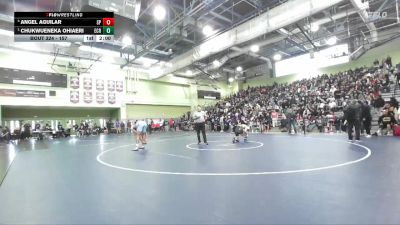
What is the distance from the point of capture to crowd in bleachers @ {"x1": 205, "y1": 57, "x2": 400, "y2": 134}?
15.5 metres

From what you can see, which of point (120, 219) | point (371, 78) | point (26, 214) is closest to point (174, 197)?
point (120, 219)

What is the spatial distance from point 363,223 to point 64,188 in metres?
4.43

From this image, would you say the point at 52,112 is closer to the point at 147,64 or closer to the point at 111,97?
the point at 111,97

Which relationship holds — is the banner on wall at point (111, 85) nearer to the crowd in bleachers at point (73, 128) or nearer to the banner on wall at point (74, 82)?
the banner on wall at point (74, 82)

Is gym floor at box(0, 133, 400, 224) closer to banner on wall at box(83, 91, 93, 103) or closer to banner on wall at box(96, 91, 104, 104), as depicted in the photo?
banner on wall at box(83, 91, 93, 103)

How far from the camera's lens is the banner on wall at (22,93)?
19.4m

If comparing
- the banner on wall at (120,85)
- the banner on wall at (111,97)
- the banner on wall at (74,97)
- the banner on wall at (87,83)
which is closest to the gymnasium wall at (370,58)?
the banner on wall at (120,85)

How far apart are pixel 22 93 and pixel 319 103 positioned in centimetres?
2298

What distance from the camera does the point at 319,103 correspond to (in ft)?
60.4

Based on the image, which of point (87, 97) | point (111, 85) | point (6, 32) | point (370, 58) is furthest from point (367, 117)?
point (6, 32)

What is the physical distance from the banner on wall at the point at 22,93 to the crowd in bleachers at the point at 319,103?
49.5ft

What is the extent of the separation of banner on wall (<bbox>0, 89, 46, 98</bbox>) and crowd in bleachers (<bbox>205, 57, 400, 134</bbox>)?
594 inches
